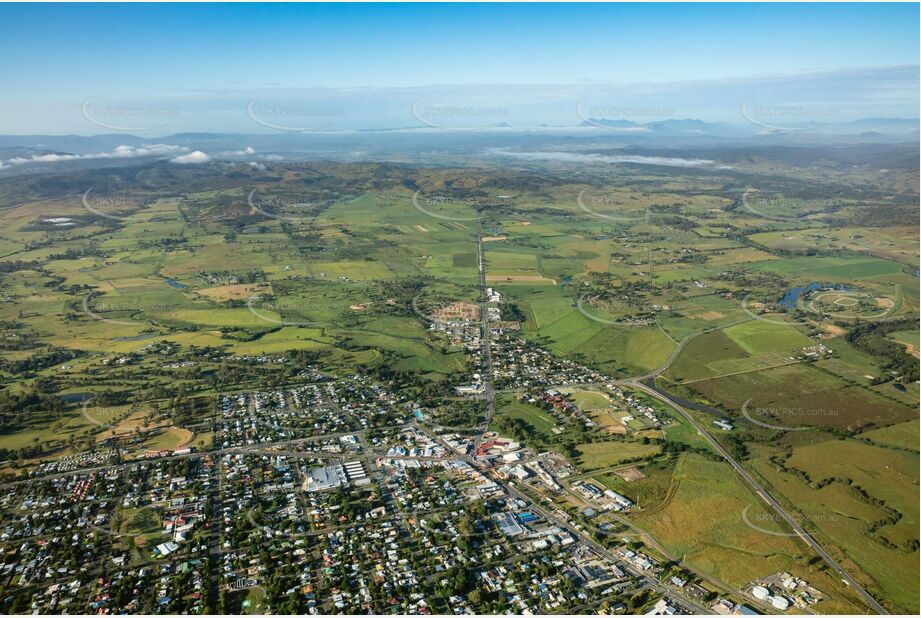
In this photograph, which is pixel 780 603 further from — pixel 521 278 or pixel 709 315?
pixel 521 278

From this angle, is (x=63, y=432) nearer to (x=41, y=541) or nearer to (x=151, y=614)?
(x=41, y=541)

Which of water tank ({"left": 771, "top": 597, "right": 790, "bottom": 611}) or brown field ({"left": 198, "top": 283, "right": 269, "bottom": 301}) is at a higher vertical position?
water tank ({"left": 771, "top": 597, "right": 790, "bottom": 611})

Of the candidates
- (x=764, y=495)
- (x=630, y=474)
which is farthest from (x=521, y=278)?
(x=764, y=495)

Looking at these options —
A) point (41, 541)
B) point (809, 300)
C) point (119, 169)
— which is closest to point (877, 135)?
point (809, 300)

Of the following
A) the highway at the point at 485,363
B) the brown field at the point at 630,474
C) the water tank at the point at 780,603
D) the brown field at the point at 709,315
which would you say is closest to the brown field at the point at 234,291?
the highway at the point at 485,363

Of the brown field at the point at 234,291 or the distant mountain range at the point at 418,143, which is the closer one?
the brown field at the point at 234,291

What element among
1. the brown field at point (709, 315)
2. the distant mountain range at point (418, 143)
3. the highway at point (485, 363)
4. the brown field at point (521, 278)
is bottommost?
the highway at point (485, 363)

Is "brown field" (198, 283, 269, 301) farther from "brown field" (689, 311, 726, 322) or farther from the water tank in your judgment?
the water tank

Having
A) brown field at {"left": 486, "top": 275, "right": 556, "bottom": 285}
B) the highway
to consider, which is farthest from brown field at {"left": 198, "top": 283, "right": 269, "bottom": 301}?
brown field at {"left": 486, "top": 275, "right": 556, "bottom": 285}

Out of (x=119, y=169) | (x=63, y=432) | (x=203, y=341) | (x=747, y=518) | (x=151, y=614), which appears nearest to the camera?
(x=151, y=614)

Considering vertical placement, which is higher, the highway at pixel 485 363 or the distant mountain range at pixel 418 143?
the distant mountain range at pixel 418 143

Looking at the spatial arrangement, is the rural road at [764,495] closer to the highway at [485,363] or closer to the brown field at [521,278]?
the highway at [485,363]
